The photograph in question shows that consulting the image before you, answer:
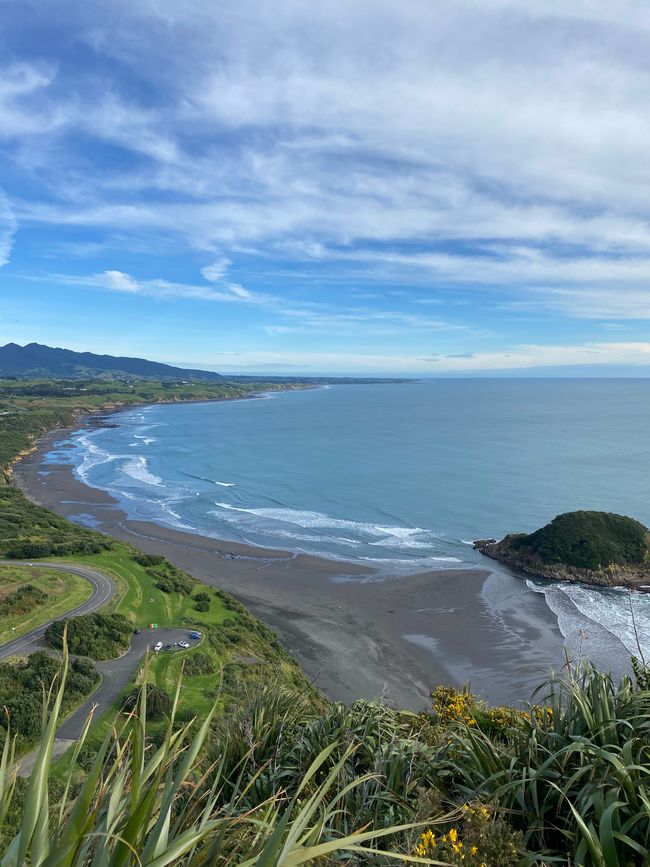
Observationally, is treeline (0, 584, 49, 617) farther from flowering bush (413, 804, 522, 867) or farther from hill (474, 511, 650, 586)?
hill (474, 511, 650, 586)

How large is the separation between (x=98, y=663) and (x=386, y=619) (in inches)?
736

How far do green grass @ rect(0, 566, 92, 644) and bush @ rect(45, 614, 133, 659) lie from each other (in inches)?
58.4

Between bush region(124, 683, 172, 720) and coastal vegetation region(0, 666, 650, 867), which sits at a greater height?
coastal vegetation region(0, 666, 650, 867)

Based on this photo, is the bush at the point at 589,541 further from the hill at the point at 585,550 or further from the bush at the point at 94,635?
the bush at the point at 94,635

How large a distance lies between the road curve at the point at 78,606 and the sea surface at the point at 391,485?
18.7 m

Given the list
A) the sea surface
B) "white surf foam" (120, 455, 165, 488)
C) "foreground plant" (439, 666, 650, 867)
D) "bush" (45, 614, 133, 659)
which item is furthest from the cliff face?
"white surf foam" (120, 455, 165, 488)

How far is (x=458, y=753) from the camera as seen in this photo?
7.75 m

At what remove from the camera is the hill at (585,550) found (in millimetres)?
42000

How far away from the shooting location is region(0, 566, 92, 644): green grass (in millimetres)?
24703

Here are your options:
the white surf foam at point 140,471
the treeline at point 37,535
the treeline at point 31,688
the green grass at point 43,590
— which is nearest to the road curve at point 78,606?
the green grass at point 43,590

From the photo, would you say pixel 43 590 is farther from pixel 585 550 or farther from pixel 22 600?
pixel 585 550

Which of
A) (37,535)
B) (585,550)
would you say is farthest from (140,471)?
(585,550)

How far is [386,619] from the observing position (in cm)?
3497

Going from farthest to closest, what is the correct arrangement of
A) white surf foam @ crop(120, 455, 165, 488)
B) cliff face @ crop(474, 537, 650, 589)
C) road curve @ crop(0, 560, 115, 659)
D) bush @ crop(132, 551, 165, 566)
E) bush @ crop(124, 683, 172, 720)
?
white surf foam @ crop(120, 455, 165, 488), cliff face @ crop(474, 537, 650, 589), bush @ crop(132, 551, 165, 566), road curve @ crop(0, 560, 115, 659), bush @ crop(124, 683, 172, 720)
